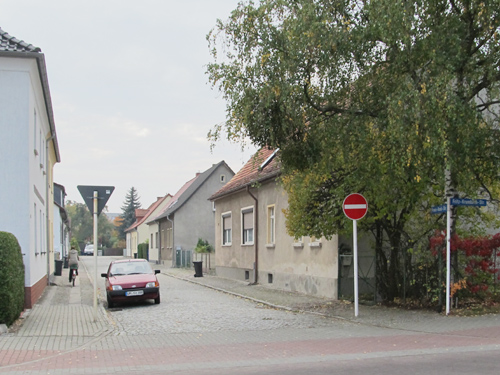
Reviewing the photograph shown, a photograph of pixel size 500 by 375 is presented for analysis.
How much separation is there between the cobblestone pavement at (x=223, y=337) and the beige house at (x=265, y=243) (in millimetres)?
1684

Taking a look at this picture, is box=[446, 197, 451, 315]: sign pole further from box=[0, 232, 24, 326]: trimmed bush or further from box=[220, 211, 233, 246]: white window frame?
box=[220, 211, 233, 246]: white window frame

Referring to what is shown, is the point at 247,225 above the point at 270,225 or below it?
below

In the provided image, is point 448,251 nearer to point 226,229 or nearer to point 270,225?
point 270,225

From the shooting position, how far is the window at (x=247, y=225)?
1025 inches

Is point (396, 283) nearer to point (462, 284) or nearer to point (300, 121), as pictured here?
point (462, 284)

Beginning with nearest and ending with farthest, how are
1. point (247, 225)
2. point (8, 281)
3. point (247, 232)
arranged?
point (8, 281), point (247, 225), point (247, 232)

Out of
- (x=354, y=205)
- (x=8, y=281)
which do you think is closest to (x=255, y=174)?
(x=354, y=205)

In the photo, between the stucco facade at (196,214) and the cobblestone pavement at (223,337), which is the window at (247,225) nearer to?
the cobblestone pavement at (223,337)

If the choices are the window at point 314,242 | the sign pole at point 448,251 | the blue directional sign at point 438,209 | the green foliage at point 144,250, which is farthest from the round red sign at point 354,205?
the green foliage at point 144,250

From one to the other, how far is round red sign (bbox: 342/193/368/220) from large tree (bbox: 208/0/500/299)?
403 millimetres

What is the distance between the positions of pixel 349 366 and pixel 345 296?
897 cm

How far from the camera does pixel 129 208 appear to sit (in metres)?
108

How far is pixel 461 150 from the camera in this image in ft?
36.9

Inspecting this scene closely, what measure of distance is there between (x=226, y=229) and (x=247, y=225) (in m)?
4.13
